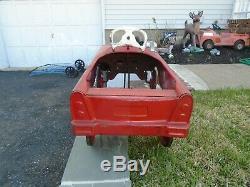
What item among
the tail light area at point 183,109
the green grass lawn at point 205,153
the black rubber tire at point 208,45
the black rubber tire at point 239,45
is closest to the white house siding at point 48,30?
the black rubber tire at point 208,45

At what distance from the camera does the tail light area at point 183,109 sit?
268 cm

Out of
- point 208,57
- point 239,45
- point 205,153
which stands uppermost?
point 239,45

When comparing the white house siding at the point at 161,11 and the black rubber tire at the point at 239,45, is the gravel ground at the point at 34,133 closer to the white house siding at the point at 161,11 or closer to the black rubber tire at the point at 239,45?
the white house siding at the point at 161,11

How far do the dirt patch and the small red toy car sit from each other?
222mm

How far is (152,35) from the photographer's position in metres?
8.74

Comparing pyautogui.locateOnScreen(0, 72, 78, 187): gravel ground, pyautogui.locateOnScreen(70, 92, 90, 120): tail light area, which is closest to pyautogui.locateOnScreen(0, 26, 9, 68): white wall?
pyautogui.locateOnScreen(0, 72, 78, 187): gravel ground

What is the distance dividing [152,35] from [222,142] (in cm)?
577

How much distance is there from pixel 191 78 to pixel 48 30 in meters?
5.16

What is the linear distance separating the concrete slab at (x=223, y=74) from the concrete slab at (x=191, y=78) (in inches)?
4.7

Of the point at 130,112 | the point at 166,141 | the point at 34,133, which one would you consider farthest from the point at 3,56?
the point at 130,112

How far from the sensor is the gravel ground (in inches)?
130

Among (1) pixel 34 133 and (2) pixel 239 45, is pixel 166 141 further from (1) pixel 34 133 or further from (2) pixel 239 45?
(2) pixel 239 45

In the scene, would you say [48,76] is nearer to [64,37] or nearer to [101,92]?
[64,37]

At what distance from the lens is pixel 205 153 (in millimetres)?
3438
